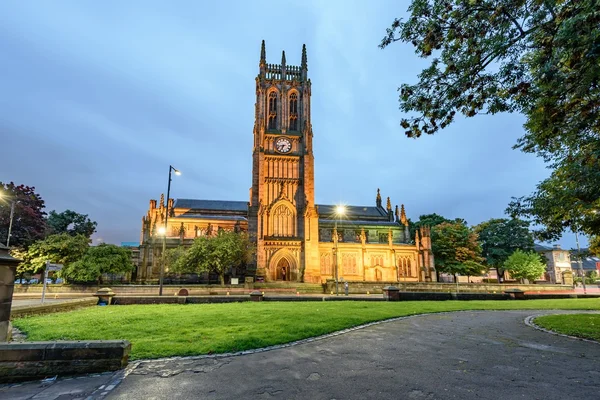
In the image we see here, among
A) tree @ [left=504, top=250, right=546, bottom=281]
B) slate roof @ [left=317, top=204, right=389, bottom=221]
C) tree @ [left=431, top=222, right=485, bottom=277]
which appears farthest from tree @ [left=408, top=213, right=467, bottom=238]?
tree @ [left=504, top=250, right=546, bottom=281]

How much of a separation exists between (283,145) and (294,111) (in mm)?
7683

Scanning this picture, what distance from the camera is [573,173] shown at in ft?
30.7

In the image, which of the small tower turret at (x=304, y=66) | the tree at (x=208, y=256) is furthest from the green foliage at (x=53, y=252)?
the small tower turret at (x=304, y=66)

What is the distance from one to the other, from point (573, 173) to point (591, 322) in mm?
7041

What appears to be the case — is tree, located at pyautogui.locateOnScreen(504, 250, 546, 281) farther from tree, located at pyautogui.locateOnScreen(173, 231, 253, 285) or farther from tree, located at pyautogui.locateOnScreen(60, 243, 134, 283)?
tree, located at pyautogui.locateOnScreen(60, 243, 134, 283)

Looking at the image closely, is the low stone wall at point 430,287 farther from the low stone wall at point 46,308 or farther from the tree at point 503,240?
the low stone wall at point 46,308

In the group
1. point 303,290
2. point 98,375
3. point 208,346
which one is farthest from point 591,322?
point 303,290

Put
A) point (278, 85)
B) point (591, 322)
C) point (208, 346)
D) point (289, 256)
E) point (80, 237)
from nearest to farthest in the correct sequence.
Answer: point (208, 346) < point (591, 322) < point (80, 237) < point (289, 256) < point (278, 85)

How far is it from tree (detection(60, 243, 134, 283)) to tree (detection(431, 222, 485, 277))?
47236mm

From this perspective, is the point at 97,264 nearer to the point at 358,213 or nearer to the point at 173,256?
the point at 173,256

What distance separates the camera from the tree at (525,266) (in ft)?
164

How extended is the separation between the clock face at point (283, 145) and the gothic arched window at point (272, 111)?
3.70m

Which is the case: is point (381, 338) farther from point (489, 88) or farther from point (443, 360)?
point (489, 88)

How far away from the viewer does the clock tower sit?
4834 cm
